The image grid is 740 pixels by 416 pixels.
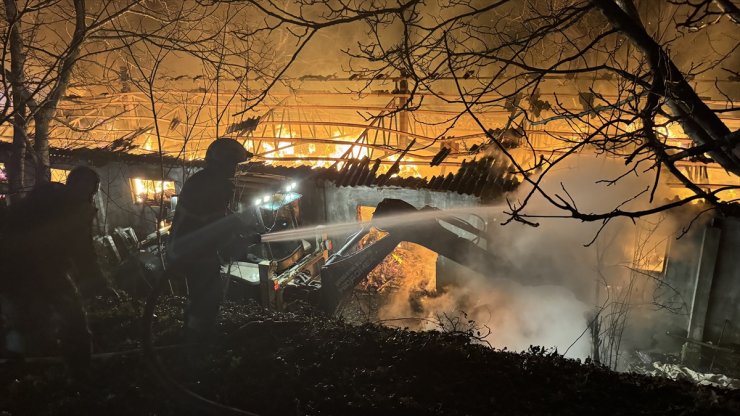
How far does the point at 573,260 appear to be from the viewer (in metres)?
10.7

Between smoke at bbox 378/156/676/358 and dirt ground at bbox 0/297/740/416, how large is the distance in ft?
15.3

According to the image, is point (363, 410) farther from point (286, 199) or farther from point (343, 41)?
point (343, 41)

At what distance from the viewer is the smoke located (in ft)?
34.7

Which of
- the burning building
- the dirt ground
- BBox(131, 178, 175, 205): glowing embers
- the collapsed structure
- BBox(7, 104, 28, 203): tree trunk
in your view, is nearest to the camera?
the dirt ground

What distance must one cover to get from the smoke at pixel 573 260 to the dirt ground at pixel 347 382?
183 inches

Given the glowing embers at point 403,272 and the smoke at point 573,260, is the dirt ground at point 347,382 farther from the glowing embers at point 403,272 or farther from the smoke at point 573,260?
the glowing embers at point 403,272

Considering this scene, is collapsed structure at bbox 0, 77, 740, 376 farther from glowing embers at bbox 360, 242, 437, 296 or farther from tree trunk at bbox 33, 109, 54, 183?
glowing embers at bbox 360, 242, 437, 296

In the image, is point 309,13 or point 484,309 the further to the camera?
point 309,13

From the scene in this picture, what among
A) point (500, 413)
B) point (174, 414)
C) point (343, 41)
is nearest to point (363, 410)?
point (500, 413)

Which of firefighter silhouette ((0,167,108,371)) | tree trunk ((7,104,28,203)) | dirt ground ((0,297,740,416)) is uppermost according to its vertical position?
tree trunk ((7,104,28,203))

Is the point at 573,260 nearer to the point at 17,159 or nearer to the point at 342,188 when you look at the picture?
the point at 342,188

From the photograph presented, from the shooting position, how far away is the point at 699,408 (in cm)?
384

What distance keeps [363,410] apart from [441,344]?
5.26 ft

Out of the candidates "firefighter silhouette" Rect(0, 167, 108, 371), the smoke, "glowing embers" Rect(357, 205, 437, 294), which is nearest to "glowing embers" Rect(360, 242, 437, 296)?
"glowing embers" Rect(357, 205, 437, 294)
